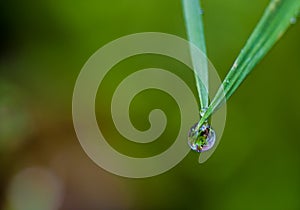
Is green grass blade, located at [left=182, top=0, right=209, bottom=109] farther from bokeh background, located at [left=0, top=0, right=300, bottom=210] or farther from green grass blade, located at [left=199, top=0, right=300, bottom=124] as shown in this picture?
bokeh background, located at [left=0, top=0, right=300, bottom=210]

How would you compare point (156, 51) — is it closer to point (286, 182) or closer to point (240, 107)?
point (240, 107)

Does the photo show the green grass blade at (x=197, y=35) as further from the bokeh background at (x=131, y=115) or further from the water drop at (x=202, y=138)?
the bokeh background at (x=131, y=115)

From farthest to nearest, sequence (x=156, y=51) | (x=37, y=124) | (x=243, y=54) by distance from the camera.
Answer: (x=37, y=124)
(x=156, y=51)
(x=243, y=54)

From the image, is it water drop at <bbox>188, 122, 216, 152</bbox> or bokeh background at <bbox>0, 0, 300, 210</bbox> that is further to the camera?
bokeh background at <bbox>0, 0, 300, 210</bbox>

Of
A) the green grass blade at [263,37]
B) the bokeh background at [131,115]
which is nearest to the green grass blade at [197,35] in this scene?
the green grass blade at [263,37]

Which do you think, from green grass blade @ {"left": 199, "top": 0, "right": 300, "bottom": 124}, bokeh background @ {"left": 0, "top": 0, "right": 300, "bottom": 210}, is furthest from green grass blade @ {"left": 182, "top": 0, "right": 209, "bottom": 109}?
bokeh background @ {"left": 0, "top": 0, "right": 300, "bottom": 210}

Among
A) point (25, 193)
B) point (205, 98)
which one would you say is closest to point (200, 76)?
point (205, 98)

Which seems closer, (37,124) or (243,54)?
(243,54)
